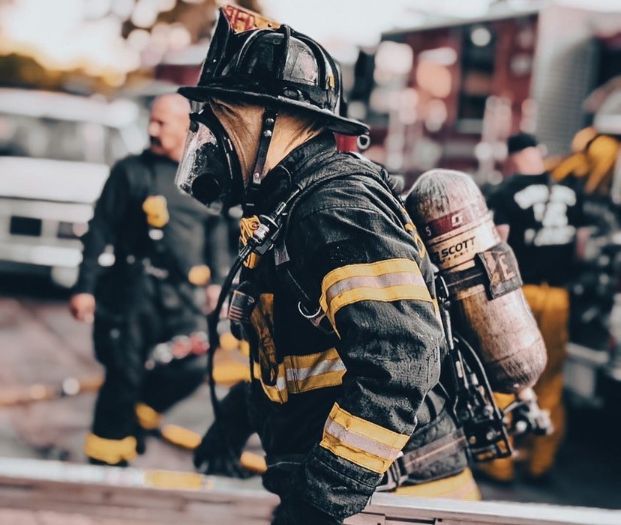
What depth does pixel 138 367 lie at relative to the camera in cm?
368

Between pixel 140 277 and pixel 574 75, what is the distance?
694cm

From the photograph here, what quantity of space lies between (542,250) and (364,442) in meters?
3.00

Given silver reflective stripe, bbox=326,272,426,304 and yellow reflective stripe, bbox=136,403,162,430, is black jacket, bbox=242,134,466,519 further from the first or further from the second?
yellow reflective stripe, bbox=136,403,162,430

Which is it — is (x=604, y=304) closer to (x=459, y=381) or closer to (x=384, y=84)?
(x=459, y=381)

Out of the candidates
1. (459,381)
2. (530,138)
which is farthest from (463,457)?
(530,138)

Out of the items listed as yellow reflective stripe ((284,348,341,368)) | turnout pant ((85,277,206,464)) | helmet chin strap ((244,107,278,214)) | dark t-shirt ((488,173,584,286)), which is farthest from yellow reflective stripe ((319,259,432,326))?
dark t-shirt ((488,173,584,286))

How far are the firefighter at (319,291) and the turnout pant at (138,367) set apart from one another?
5.93 ft

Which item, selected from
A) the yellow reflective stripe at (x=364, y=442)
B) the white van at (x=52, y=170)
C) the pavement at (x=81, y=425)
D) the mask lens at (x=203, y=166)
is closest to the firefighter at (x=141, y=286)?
the pavement at (x=81, y=425)

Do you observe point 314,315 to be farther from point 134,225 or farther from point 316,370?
point 134,225

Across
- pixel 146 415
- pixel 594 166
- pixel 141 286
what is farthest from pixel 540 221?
pixel 146 415

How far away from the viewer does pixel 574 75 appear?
348 inches

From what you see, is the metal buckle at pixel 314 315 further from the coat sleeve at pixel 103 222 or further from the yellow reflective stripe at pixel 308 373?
the coat sleeve at pixel 103 222

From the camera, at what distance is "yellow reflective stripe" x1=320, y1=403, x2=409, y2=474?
1.42m

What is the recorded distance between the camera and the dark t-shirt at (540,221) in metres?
3.96
